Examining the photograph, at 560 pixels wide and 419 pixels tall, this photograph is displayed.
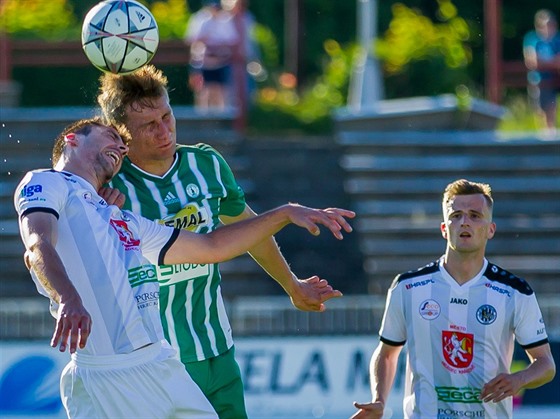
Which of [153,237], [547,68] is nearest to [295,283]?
[153,237]

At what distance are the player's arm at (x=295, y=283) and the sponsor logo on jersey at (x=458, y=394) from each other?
76 centimetres

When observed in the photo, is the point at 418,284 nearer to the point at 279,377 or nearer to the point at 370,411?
the point at 370,411

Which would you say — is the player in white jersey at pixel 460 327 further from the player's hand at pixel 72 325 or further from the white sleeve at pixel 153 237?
the player's hand at pixel 72 325

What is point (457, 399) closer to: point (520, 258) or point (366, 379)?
point (366, 379)

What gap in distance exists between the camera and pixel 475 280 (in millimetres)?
6160

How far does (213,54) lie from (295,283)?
9.07 m

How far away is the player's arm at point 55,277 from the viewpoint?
423 cm

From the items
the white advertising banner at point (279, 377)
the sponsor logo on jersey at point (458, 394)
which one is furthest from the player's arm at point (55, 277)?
the white advertising banner at point (279, 377)

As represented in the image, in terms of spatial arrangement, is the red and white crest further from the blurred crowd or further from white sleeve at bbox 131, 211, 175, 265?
the blurred crowd

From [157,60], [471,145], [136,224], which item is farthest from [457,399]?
[157,60]

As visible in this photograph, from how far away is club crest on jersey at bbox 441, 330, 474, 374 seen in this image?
19.7 ft

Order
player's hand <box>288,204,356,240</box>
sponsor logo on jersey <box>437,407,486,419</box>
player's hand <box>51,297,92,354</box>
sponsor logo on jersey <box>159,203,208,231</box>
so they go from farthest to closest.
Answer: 1. sponsor logo on jersey <box>437,407,486,419</box>
2. sponsor logo on jersey <box>159,203,208,231</box>
3. player's hand <box>288,204,356,240</box>
4. player's hand <box>51,297,92,354</box>

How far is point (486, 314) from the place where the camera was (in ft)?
20.0

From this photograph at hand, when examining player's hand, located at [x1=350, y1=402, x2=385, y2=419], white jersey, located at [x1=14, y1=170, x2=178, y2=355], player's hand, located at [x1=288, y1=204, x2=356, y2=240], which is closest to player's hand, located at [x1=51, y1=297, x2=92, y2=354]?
white jersey, located at [x1=14, y1=170, x2=178, y2=355]
